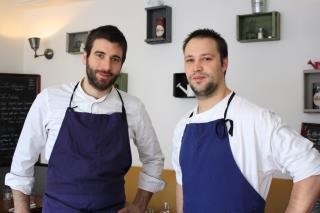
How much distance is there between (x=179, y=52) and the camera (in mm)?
3426

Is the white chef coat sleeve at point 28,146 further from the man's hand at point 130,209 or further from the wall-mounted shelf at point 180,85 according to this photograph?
the wall-mounted shelf at point 180,85

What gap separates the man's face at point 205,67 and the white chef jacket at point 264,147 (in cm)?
10

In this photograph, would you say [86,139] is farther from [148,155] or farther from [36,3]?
[36,3]

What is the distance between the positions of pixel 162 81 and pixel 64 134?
1820mm

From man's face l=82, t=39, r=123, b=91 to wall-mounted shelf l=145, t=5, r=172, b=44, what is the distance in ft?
5.38

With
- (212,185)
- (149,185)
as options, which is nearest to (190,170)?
(212,185)

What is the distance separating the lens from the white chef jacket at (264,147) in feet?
4.55

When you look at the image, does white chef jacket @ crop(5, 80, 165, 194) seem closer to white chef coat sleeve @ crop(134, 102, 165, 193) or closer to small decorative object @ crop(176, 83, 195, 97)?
white chef coat sleeve @ crop(134, 102, 165, 193)

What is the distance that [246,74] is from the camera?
10.2 ft

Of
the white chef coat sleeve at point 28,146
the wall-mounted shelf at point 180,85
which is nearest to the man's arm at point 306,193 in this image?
the white chef coat sleeve at point 28,146

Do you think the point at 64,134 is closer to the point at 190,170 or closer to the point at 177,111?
the point at 190,170

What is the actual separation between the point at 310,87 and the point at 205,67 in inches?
61.6

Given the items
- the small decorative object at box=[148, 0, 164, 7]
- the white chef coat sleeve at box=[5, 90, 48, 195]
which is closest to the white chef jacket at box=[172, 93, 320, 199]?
the white chef coat sleeve at box=[5, 90, 48, 195]

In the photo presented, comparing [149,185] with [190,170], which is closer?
[190,170]
